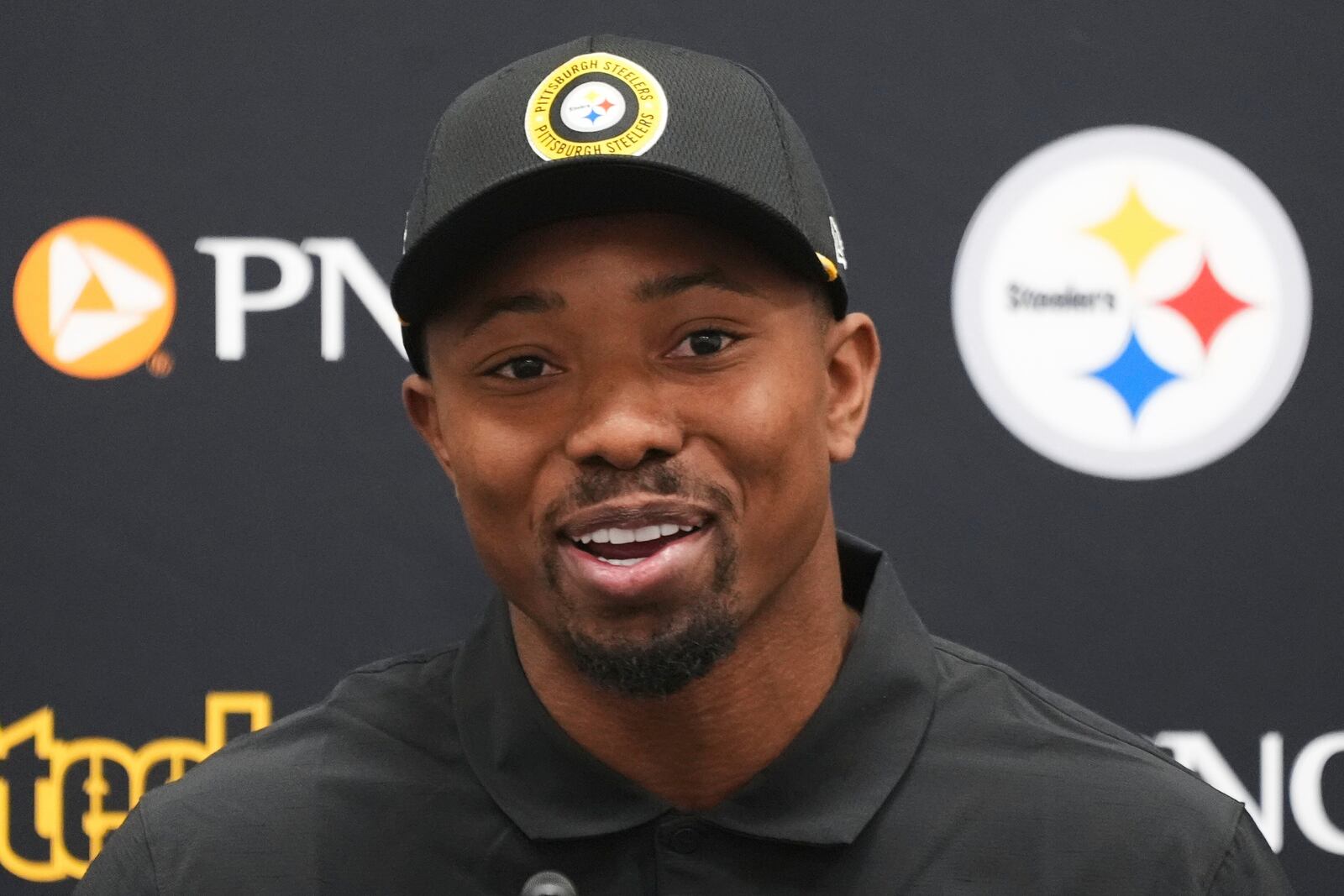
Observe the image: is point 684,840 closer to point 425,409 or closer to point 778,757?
point 778,757

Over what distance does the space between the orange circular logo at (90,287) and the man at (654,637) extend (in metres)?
0.51

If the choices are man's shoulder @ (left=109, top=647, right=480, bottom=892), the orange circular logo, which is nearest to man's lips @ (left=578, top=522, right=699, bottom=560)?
man's shoulder @ (left=109, top=647, right=480, bottom=892)

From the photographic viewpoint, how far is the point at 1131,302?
1469 mm

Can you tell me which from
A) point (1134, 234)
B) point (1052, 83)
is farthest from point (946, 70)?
point (1134, 234)

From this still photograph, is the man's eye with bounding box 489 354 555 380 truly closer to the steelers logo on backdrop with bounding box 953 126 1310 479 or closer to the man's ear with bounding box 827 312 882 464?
the man's ear with bounding box 827 312 882 464

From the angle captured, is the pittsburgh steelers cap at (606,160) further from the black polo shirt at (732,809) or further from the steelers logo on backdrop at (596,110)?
the black polo shirt at (732,809)

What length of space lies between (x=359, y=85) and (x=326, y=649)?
53 cm

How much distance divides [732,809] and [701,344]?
0.29m

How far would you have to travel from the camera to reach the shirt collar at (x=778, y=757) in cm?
100

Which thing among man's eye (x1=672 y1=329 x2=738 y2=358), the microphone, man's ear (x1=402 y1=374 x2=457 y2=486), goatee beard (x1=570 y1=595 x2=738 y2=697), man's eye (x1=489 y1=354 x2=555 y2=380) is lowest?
the microphone

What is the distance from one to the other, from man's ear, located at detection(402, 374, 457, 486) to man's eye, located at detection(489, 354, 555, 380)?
0.38ft

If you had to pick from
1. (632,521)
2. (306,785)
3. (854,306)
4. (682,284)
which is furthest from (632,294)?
(854,306)

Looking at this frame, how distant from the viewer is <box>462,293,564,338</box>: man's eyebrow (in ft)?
3.12

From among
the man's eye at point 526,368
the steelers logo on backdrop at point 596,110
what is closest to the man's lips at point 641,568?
the man's eye at point 526,368
